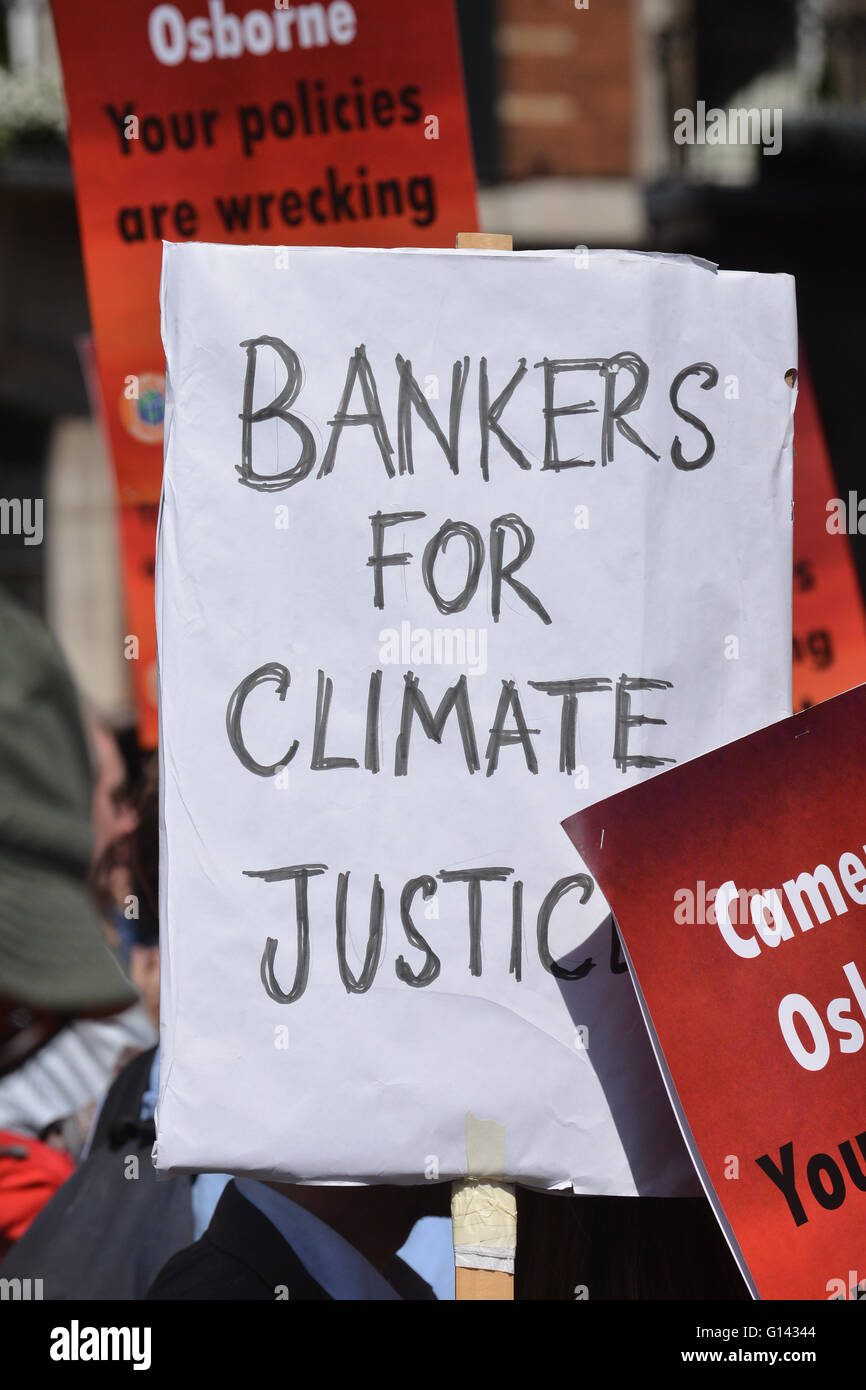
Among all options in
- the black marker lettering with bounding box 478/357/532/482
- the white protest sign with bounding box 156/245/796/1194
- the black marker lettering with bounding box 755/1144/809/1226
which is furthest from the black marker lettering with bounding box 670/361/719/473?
the black marker lettering with bounding box 755/1144/809/1226

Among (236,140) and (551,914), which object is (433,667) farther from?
(236,140)

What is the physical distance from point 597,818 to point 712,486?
417 mm

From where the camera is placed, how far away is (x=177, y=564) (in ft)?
5.22

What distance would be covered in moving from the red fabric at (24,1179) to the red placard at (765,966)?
1226 millimetres

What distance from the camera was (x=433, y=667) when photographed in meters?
1.61

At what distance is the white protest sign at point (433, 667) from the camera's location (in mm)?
1570

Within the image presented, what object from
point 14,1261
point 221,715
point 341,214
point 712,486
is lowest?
point 14,1261

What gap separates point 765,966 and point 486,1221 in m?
0.41

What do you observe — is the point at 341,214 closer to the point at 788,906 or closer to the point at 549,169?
the point at 788,906

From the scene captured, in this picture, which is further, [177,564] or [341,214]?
[341,214]

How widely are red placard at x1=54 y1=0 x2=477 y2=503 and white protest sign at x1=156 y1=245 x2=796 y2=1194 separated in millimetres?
825

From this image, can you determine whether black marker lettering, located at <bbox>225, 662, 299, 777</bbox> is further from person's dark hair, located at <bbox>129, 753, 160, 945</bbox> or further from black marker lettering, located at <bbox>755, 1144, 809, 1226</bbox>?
person's dark hair, located at <bbox>129, 753, 160, 945</bbox>

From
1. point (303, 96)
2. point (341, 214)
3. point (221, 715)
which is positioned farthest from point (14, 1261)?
point (303, 96)

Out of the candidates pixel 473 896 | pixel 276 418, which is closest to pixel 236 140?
pixel 276 418
